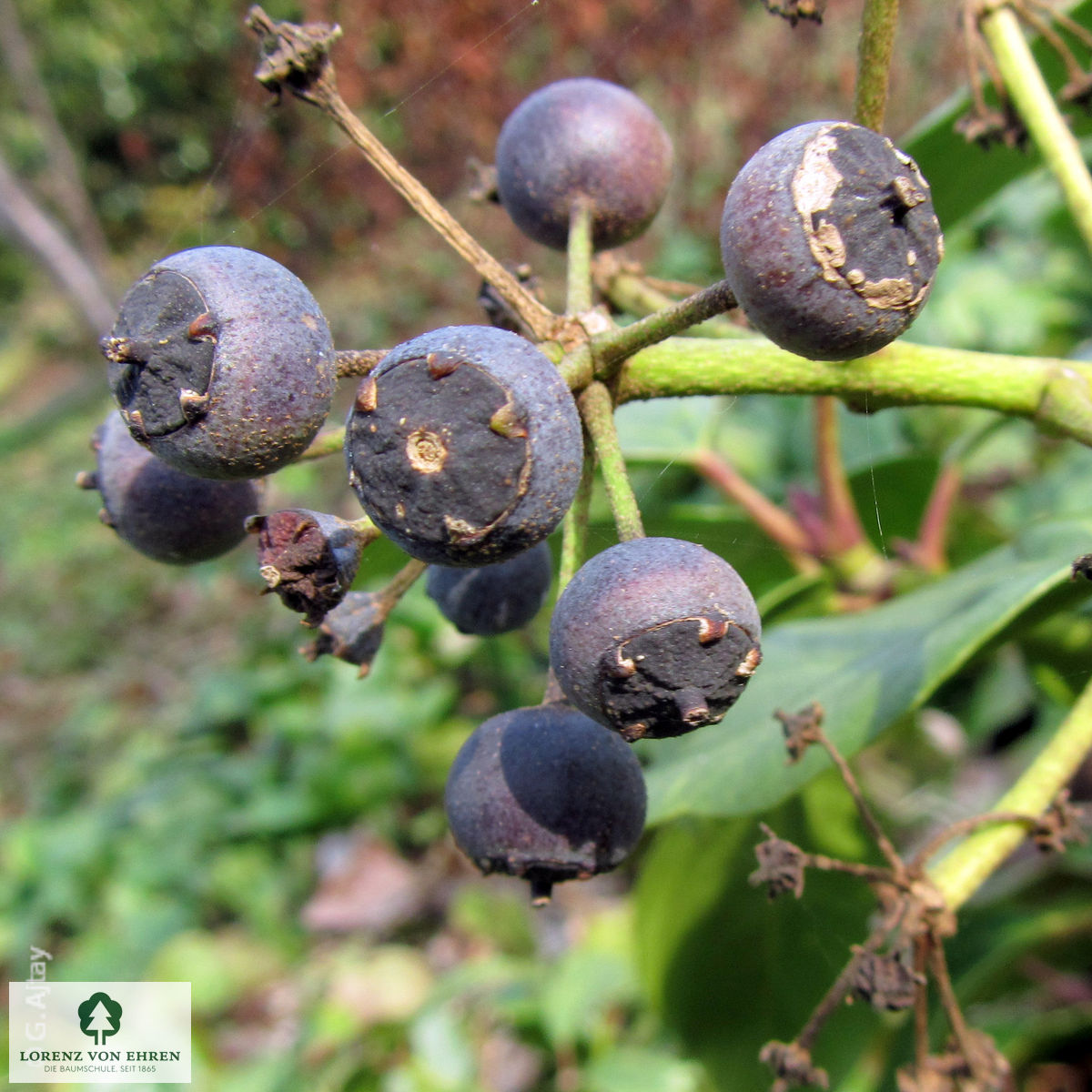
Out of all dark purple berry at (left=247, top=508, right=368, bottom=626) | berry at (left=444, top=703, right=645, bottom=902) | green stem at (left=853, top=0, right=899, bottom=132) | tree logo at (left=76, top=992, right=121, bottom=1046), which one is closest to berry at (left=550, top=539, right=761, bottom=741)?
berry at (left=444, top=703, right=645, bottom=902)

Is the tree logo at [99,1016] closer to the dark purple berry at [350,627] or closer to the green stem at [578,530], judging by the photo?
the dark purple berry at [350,627]

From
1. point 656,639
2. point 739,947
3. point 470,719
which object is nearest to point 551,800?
point 656,639

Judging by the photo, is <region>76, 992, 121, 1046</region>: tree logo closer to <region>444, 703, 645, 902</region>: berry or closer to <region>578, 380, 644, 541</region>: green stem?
<region>444, 703, 645, 902</region>: berry

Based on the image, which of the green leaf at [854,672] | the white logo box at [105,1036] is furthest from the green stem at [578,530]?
the white logo box at [105,1036]

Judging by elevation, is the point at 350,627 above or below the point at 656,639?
above

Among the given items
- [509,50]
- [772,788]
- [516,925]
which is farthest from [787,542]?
[509,50]

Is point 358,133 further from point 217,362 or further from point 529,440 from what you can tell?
point 529,440
